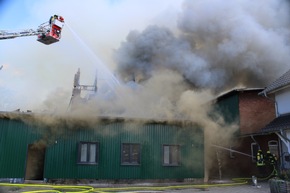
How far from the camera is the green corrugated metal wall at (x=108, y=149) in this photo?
1298 centimetres

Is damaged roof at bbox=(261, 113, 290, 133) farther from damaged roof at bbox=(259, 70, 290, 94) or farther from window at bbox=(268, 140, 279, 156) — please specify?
window at bbox=(268, 140, 279, 156)

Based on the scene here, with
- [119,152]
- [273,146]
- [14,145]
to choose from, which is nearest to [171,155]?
[119,152]

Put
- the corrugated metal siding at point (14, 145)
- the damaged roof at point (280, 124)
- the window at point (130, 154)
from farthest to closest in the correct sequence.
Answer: the window at point (130, 154), the damaged roof at point (280, 124), the corrugated metal siding at point (14, 145)

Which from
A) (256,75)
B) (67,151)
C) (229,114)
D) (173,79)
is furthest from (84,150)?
(256,75)

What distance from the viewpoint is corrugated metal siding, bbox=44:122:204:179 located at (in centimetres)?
1337

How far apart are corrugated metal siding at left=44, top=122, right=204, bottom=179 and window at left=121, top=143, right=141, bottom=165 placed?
196 mm

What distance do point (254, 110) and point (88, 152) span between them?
10.4 m

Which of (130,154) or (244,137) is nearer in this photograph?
(130,154)

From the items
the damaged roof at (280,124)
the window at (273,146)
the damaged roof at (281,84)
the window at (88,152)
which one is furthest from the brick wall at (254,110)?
the window at (88,152)

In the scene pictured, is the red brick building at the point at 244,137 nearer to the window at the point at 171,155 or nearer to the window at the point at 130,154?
the window at the point at 171,155

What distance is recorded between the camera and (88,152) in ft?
44.9

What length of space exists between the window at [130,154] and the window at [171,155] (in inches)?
53.6

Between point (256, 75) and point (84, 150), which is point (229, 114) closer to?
point (256, 75)

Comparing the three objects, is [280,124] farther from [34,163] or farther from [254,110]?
[34,163]
